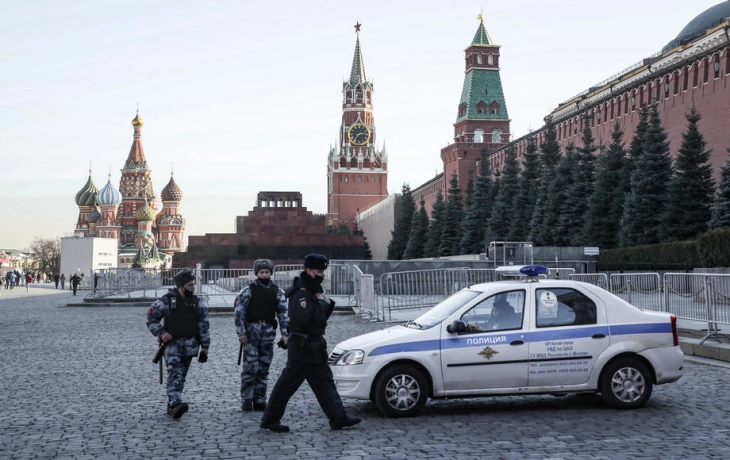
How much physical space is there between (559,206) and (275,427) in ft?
122

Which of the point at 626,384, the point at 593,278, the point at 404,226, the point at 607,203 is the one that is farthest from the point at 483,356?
the point at 404,226

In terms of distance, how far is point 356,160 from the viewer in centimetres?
14275

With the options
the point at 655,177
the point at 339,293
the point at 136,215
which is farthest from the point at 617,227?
the point at 136,215

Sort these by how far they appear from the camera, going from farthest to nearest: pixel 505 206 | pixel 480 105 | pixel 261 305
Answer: pixel 480 105 < pixel 505 206 < pixel 261 305

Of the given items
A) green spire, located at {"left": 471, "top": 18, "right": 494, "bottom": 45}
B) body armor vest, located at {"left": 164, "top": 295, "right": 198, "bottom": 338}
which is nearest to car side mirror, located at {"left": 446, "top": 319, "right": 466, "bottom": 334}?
body armor vest, located at {"left": 164, "top": 295, "right": 198, "bottom": 338}

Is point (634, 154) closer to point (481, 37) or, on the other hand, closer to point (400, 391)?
point (400, 391)

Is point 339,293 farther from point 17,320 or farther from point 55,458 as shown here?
point 55,458

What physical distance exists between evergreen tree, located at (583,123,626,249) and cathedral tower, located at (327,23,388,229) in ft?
336

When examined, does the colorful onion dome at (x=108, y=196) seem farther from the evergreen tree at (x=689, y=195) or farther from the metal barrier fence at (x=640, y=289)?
the metal barrier fence at (x=640, y=289)

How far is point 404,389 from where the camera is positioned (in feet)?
25.7

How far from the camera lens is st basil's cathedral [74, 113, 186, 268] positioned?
A: 138 m

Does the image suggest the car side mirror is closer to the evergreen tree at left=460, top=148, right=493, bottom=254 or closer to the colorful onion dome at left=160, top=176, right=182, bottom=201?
the evergreen tree at left=460, top=148, right=493, bottom=254

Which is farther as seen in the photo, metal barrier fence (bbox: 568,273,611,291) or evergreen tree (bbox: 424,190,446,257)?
evergreen tree (bbox: 424,190,446,257)

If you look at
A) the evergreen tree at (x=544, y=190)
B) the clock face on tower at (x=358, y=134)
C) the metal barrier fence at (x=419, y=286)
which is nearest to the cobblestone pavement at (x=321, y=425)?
the metal barrier fence at (x=419, y=286)
